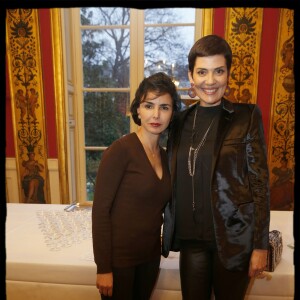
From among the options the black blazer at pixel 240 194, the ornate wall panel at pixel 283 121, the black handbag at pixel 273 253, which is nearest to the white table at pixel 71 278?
the black handbag at pixel 273 253

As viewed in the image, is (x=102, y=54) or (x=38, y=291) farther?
(x=102, y=54)

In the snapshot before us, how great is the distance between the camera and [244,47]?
315 centimetres

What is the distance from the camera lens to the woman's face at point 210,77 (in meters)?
1.08

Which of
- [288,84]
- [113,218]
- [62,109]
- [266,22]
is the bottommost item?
[113,218]

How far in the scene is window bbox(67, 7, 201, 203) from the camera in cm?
360

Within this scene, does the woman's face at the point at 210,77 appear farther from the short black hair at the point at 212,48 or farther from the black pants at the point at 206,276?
the black pants at the point at 206,276

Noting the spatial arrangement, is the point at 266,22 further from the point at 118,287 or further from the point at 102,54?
the point at 118,287

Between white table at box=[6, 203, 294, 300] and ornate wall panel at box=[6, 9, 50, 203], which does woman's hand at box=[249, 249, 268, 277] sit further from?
ornate wall panel at box=[6, 9, 50, 203]

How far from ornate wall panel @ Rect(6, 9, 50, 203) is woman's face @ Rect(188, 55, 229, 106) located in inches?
112

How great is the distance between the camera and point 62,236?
5.65 feet

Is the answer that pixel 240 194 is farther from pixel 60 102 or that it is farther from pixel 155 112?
pixel 60 102

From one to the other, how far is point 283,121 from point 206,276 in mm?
2615

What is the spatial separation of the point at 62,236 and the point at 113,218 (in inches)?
27.6

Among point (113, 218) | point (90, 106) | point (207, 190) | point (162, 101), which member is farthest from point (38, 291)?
point (90, 106)
